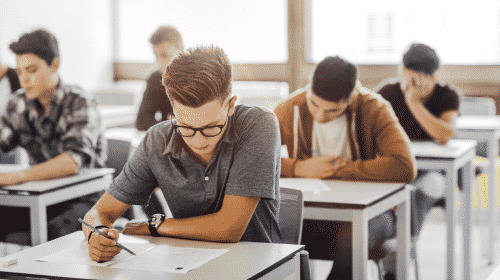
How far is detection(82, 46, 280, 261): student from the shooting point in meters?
1.58

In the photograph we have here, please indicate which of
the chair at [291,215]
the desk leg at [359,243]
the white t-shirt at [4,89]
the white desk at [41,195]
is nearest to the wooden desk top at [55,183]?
the white desk at [41,195]

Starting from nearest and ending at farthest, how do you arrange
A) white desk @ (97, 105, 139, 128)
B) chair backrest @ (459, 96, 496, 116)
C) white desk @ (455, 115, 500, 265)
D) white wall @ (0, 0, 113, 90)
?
white desk @ (455, 115, 500, 265) → chair backrest @ (459, 96, 496, 116) → white desk @ (97, 105, 139, 128) → white wall @ (0, 0, 113, 90)

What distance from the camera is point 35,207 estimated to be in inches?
93.5

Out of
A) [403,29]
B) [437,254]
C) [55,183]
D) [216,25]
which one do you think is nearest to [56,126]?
[55,183]

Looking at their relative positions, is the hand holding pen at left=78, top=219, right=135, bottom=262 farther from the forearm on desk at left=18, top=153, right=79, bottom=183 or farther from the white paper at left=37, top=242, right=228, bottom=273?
the forearm on desk at left=18, top=153, right=79, bottom=183

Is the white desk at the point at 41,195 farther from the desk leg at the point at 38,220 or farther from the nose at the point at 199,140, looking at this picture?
the nose at the point at 199,140

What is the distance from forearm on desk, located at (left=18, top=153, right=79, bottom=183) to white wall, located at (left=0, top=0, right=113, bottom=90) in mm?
2868

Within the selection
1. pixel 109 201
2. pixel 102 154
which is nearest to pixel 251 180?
pixel 109 201

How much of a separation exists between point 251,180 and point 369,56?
150 inches

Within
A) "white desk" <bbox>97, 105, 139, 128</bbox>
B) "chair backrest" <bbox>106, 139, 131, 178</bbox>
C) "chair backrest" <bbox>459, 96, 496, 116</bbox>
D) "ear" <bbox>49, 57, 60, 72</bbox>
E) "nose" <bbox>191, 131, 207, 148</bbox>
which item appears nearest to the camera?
"nose" <bbox>191, 131, 207, 148</bbox>

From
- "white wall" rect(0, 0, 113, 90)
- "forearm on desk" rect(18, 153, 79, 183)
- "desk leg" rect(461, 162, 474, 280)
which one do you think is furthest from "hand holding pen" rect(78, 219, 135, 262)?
"white wall" rect(0, 0, 113, 90)

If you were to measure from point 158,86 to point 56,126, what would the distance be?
0.96 metres

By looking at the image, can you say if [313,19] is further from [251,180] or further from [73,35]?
[251,180]

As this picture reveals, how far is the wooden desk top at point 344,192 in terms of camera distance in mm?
2094
